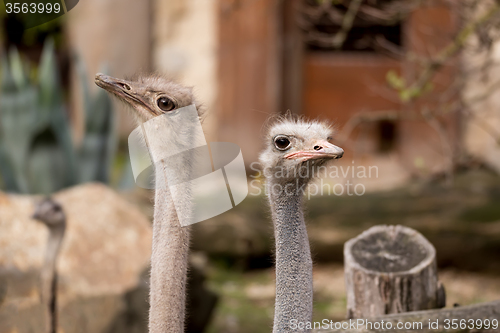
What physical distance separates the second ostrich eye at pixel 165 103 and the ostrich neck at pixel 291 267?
14.4 inches

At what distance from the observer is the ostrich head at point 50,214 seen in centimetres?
309

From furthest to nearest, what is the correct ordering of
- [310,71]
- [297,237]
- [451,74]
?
1. [310,71]
2. [451,74]
3. [297,237]

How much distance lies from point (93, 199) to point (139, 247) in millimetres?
580

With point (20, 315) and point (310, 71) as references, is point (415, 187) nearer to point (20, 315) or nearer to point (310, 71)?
point (310, 71)

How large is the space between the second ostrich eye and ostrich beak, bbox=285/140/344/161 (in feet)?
1.04

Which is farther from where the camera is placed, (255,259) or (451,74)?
(451,74)

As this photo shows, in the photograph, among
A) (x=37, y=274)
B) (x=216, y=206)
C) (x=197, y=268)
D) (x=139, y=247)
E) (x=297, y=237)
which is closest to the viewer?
(x=297, y=237)

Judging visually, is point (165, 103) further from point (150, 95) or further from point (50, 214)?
point (50, 214)

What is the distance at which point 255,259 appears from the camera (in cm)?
519

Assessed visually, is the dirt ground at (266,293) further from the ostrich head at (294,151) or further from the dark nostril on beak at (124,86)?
the dark nostril on beak at (124,86)

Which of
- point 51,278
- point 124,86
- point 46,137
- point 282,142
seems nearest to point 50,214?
point 51,278

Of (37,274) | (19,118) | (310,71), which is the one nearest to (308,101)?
(310,71)

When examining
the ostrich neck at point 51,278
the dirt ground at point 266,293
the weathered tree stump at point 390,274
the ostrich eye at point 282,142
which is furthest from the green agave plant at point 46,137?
the ostrich eye at point 282,142

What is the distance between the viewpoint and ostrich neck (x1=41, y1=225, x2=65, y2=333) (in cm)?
275
